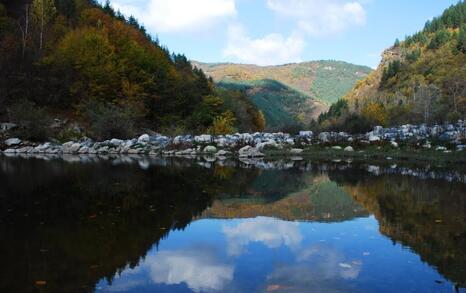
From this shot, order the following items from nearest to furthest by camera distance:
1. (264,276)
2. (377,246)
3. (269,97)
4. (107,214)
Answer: (264,276), (377,246), (107,214), (269,97)

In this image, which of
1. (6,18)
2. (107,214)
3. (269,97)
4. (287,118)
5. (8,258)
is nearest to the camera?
(8,258)

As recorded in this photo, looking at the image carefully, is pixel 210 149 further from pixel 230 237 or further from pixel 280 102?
pixel 280 102

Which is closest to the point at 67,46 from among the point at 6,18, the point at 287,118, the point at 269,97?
the point at 6,18

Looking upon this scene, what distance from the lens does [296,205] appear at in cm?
1188

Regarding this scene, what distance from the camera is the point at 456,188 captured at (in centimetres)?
1430

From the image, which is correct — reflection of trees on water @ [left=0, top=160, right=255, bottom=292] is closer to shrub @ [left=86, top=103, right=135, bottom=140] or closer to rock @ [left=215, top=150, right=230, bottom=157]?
rock @ [left=215, top=150, right=230, bottom=157]

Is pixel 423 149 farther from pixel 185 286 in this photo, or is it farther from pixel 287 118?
pixel 287 118

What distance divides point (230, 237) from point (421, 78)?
9251 cm

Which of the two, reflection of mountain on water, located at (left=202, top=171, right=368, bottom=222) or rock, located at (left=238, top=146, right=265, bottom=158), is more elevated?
rock, located at (left=238, top=146, right=265, bottom=158)

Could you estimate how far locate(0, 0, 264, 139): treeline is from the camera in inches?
1608

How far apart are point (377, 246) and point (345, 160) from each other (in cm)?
1973

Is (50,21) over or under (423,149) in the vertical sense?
over

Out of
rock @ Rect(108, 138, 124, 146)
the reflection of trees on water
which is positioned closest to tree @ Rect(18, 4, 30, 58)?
rock @ Rect(108, 138, 124, 146)

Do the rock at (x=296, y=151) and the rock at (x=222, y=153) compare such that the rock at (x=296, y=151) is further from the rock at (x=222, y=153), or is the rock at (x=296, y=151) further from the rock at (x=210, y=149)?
the rock at (x=210, y=149)
